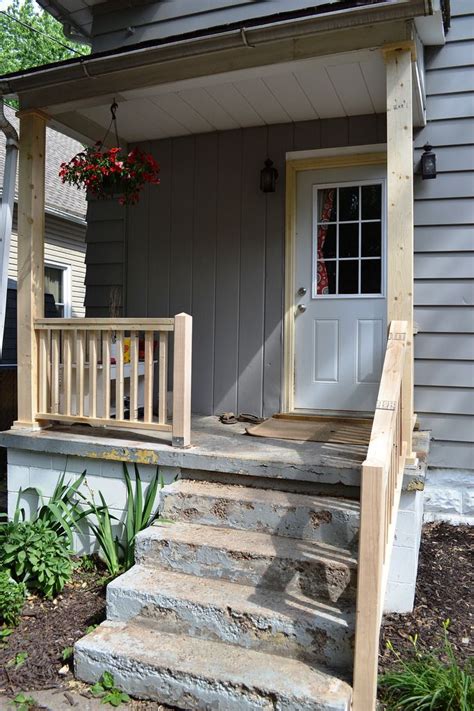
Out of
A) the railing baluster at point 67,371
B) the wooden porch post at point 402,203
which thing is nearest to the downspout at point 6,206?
the railing baluster at point 67,371

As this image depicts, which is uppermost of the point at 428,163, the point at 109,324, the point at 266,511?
the point at 428,163

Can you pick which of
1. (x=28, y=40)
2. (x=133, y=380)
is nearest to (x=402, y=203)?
(x=133, y=380)

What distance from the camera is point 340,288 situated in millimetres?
4484

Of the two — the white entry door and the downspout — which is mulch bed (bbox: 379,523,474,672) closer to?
the white entry door

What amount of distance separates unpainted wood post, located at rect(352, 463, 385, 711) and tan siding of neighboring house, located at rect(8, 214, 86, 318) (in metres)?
8.74

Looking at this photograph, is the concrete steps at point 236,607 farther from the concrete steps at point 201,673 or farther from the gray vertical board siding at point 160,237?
the gray vertical board siding at point 160,237

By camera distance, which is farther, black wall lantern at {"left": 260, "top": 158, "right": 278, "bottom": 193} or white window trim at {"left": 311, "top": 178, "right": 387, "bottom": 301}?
black wall lantern at {"left": 260, "top": 158, "right": 278, "bottom": 193}

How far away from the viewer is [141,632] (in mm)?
2412

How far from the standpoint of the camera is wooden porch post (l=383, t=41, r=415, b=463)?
2.88 meters

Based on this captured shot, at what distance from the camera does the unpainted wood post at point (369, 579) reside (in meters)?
1.92

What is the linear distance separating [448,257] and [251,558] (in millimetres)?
2674

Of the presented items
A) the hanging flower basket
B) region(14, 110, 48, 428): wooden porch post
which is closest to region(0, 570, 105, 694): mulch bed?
region(14, 110, 48, 428): wooden porch post

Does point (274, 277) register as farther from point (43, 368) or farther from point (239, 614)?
point (239, 614)

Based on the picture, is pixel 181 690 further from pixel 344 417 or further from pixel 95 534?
pixel 344 417
